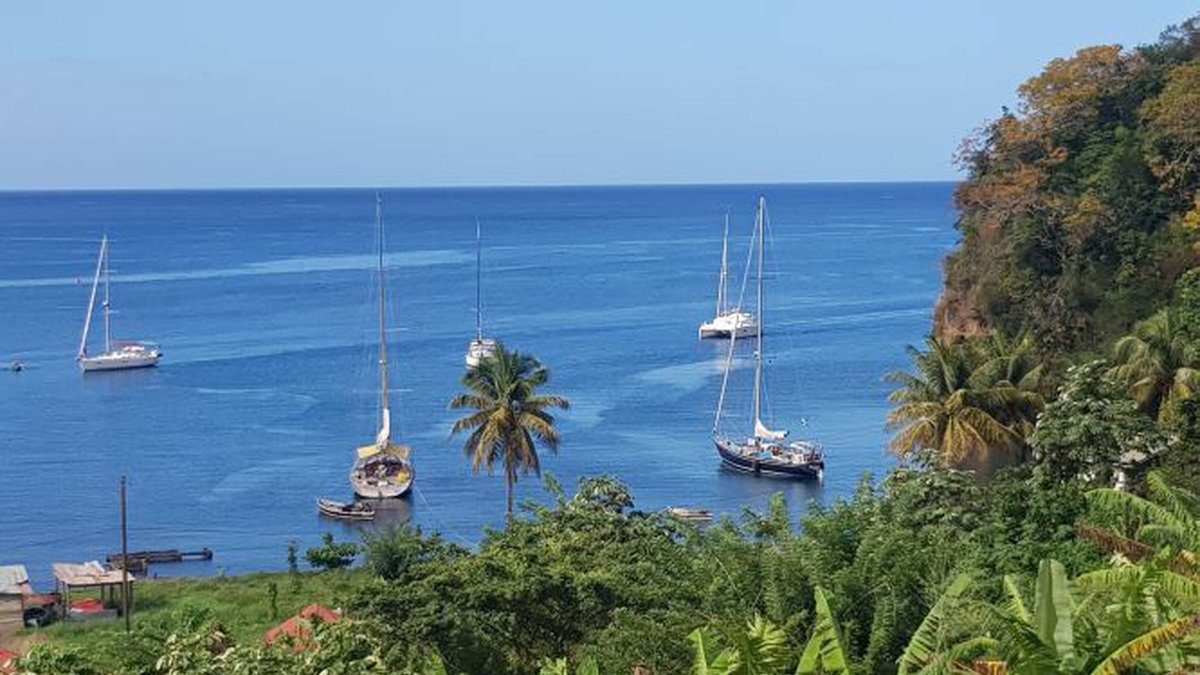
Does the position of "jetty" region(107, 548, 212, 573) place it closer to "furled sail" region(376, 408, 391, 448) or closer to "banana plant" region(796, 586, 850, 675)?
"furled sail" region(376, 408, 391, 448)

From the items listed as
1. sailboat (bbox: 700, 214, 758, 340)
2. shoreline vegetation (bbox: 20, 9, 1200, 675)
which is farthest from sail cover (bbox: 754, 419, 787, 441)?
sailboat (bbox: 700, 214, 758, 340)

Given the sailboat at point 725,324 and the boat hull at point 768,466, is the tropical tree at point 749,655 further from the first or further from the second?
the sailboat at point 725,324

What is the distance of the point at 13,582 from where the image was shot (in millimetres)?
47594

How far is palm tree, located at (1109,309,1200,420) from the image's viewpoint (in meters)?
37.7

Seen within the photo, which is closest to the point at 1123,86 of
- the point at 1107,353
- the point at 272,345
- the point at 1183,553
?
the point at 1107,353

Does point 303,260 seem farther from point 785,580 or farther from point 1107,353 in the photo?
point 785,580

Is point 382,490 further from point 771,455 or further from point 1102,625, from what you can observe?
point 1102,625

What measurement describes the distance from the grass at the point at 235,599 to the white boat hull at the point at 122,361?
5095 cm

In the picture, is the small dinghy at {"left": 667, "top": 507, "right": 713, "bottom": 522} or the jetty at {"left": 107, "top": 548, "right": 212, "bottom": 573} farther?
the small dinghy at {"left": 667, "top": 507, "right": 713, "bottom": 522}

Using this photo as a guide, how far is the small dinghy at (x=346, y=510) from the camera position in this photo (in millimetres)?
63062

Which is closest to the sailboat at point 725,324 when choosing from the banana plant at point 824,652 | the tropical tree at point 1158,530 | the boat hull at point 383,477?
the boat hull at point 383,477

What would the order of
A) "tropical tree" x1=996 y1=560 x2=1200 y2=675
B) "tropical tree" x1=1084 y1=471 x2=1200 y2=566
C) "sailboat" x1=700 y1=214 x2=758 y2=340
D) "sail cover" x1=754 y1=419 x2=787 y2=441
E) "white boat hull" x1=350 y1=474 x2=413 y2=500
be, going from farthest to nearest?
"sailboat" x1=700 y1=214 x2=758 y2=340 < "sail cover" x1=754 y1=419 x2=787 y2=441 < "white boat hull" x1=350 y1=474 x2=413 y2=500 < "tropical tree" x1=1084 y1=471 x2=1200 y2=566 < "tropical tree" x1=996 y1=560 x2=1200 y2=675

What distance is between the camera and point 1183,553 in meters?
15.5

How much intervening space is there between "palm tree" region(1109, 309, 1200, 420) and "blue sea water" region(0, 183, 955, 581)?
15.1 metres
